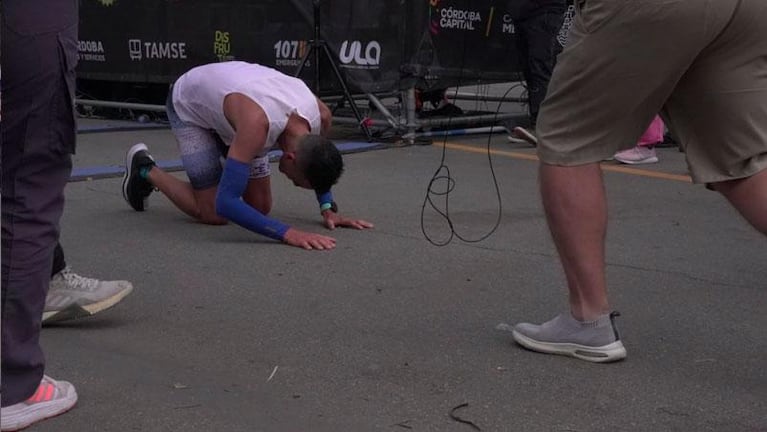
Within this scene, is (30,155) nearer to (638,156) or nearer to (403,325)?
(403,325)

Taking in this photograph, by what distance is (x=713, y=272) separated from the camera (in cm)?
462

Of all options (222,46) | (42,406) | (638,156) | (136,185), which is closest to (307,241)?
(136,185)

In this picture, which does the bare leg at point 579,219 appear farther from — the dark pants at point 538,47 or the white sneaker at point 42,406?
the dark pants at point 538,47

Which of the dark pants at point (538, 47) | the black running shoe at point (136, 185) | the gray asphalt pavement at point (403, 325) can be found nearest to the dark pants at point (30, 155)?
the gray asphalt pavement at point (403, 325)

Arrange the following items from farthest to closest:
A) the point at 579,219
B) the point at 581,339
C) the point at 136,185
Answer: the point at 136,185, the point at 581,339, the point at 579,219

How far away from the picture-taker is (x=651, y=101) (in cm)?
319

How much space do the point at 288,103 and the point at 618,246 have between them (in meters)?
1.66

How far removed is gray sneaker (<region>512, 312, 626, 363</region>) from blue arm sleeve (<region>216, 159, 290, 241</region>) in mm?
1777

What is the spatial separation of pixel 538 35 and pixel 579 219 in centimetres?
543

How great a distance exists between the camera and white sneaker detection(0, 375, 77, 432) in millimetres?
2901

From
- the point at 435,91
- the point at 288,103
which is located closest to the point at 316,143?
the point at 288,103

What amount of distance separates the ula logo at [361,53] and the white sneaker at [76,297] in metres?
4.92

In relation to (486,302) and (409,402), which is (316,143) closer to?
(486,302)

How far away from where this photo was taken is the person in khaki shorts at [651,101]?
306 centimetres
